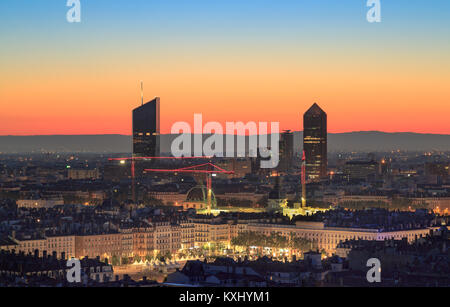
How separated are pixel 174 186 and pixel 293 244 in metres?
61.6

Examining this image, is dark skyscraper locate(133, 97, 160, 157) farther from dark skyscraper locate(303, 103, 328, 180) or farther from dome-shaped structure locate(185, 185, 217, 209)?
dome-shaped structure locate(185, 185, 217, 209)

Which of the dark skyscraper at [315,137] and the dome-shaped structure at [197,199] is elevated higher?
the dark skyscraper at [315,137]

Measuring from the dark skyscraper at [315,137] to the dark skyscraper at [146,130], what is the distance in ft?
71.7

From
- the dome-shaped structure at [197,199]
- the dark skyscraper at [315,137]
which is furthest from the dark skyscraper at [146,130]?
the dome-shaped structure at [197,199]

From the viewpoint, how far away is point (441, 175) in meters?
176

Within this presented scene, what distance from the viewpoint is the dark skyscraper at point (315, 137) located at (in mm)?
174750

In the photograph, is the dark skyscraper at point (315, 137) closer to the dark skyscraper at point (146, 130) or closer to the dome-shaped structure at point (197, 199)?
the dark skyscraper at point (146, 130)

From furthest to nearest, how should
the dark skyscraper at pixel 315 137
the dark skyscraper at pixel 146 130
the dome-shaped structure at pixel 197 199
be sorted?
the dark skyscraper at pixel 315 137 → the dark skyscraper at pixel 146 130 → the dome-shaped structure at pixel 197 199

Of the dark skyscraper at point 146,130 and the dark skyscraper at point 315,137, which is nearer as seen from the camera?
the dark skyscraper at point 146,130

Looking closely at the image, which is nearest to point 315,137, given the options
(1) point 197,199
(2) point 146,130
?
(2) point 146,130

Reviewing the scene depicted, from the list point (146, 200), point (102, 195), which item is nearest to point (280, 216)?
point (146, 200)

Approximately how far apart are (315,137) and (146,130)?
25.7 m
